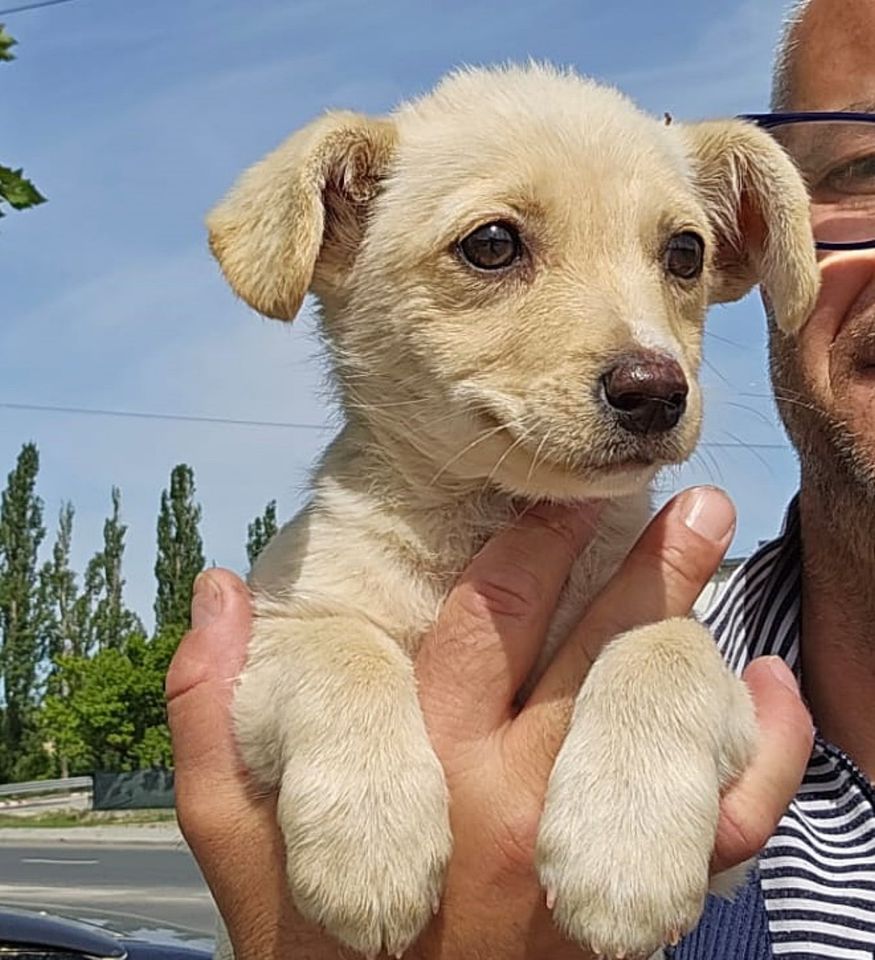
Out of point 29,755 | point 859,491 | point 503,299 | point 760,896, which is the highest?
point 503,299

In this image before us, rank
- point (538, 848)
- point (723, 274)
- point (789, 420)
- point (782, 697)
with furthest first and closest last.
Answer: point (789, 420) → point (723, 274) → point (782, 697) → point (538, 848)

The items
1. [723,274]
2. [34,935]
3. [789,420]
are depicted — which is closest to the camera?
[723,274]

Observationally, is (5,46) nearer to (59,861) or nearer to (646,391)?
(646,391)

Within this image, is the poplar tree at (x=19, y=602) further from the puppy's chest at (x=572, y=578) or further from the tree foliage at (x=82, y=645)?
the puppy's chest at (x=572, y=578)

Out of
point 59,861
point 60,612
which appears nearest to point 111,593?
point 60,612

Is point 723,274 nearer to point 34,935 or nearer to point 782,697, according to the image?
point 782,697

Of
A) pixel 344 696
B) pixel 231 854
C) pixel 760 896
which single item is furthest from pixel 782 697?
pixel 231 854

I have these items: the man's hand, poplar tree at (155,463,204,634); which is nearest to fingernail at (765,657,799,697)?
the man's hand
